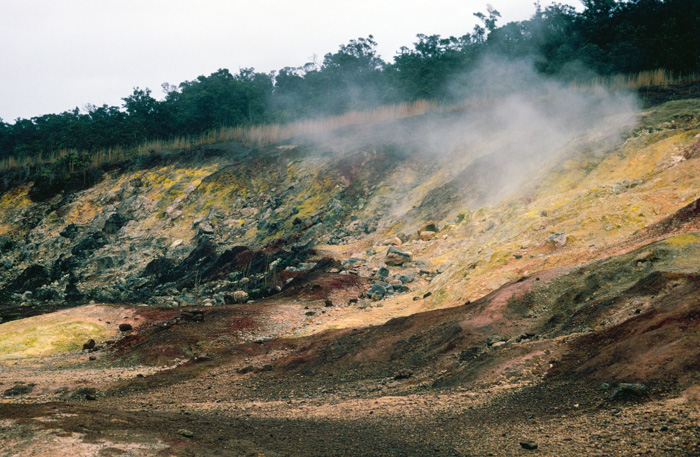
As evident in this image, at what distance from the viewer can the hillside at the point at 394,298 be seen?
18.2 feet

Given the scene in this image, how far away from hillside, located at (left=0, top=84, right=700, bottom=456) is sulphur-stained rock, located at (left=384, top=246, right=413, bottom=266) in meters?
0.08

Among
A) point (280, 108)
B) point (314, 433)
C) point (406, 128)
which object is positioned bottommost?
point (314, 433)

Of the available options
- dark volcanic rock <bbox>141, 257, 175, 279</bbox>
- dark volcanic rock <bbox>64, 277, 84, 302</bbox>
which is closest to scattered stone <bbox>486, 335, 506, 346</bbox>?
dark volcanic rock <bbox>141, 257, 175, 279</bbox>

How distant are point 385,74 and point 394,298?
3047cm

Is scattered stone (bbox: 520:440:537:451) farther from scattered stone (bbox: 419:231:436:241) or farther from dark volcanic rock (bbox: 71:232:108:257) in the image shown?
dark volcanic rock (bbox: 71:232:108:257)

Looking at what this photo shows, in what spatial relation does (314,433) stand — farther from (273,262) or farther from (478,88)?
(478,88)

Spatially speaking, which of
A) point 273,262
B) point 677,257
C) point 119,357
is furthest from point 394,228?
point 677,257

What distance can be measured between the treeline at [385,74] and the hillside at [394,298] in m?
5.73

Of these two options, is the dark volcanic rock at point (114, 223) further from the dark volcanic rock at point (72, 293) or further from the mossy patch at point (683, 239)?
the mossy patch at point (683, 239)

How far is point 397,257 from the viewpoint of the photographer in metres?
17.8

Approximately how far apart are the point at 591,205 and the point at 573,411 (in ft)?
31.3

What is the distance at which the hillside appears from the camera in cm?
555

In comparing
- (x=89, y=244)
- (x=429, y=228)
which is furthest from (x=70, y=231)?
(x=429, y=228)

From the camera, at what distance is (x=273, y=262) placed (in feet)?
70.5
